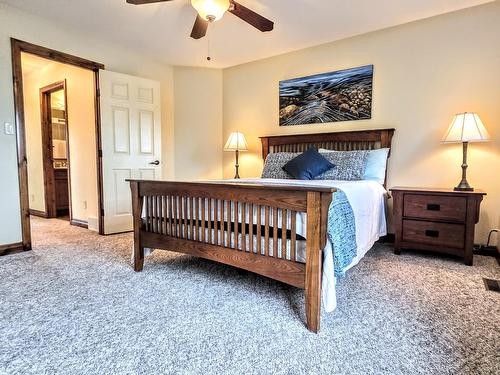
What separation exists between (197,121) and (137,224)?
2659 mm

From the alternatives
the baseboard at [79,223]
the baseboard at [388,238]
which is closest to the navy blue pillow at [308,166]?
the baseboard at [388,238]

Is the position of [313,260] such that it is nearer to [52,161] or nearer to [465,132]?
[465,132]

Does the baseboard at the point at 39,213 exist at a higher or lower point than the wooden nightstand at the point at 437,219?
lower

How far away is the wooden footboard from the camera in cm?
147

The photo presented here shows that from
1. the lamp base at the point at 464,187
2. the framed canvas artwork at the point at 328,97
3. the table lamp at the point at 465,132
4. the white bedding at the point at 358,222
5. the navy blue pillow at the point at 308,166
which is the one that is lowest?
the white bedding at the point at 358,222

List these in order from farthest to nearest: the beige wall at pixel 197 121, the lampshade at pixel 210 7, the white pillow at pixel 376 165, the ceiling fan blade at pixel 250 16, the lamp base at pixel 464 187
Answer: the beige wall at pixel 197 121, the white pillow at pixel 376 165, the lamp base at pixel 464 187, the ceiling fan blade at pixel 250 16, the lampshade at pixel 210 7

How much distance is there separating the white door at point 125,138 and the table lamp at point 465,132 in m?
3.56

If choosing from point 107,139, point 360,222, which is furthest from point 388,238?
point 107,139

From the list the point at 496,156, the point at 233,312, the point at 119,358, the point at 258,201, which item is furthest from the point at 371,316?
the point at 496,156

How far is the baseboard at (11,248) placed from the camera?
279cm

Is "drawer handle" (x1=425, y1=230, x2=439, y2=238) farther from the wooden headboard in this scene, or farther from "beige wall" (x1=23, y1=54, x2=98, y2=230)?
"beige wall" (x1=23, y1=54, x2=98, y2=230)

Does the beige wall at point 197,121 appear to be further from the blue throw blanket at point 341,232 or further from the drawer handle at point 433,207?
the blue throw blanket at point 341,232

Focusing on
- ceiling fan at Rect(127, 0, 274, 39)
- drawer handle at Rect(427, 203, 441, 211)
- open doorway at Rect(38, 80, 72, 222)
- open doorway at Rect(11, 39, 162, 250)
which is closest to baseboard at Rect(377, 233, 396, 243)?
drawer handle at Rect(427, 203, 441, 211)

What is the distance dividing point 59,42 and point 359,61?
3507 mm
